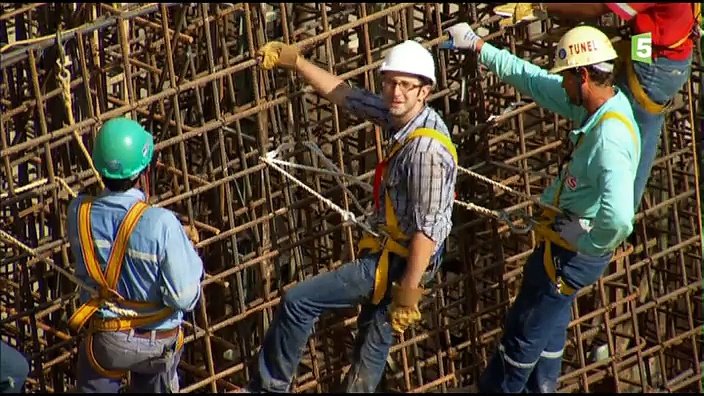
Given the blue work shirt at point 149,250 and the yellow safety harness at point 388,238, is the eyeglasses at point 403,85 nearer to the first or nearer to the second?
the yellow safety harness at point 388,238

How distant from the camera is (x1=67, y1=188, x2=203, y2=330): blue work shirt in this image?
7586 millimetres

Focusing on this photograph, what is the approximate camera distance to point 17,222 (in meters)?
9.17

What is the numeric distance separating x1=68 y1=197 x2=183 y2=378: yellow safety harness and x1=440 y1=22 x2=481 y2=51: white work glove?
7.31 ft

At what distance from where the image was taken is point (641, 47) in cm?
847

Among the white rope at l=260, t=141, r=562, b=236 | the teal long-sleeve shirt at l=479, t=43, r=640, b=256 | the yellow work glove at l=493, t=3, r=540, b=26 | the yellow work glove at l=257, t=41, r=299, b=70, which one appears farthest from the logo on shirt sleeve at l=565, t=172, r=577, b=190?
the yellow work glove at l=257, t=41, r=299, b=70

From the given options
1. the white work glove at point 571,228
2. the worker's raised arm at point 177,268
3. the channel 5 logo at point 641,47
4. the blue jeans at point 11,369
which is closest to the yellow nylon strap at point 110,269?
the worker's raised arm at point 177,268

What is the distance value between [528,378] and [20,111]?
3532 mm

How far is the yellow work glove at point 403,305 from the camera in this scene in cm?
783

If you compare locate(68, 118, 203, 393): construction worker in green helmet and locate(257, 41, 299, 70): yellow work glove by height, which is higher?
locate(257, 41, 299, 70): yellow work glove

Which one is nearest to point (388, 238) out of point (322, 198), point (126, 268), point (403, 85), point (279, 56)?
point (403, 85)

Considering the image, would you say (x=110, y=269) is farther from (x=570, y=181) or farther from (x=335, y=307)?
(x=570, y=181)

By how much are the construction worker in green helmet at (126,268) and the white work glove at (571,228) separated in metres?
2.04

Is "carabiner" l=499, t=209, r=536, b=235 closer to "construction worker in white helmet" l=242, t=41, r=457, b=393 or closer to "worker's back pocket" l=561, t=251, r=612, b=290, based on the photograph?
"worker's back pocket" l=561, t=251, r=612, b=290

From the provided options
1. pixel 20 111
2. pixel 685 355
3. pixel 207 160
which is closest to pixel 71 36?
pixel 20 111
